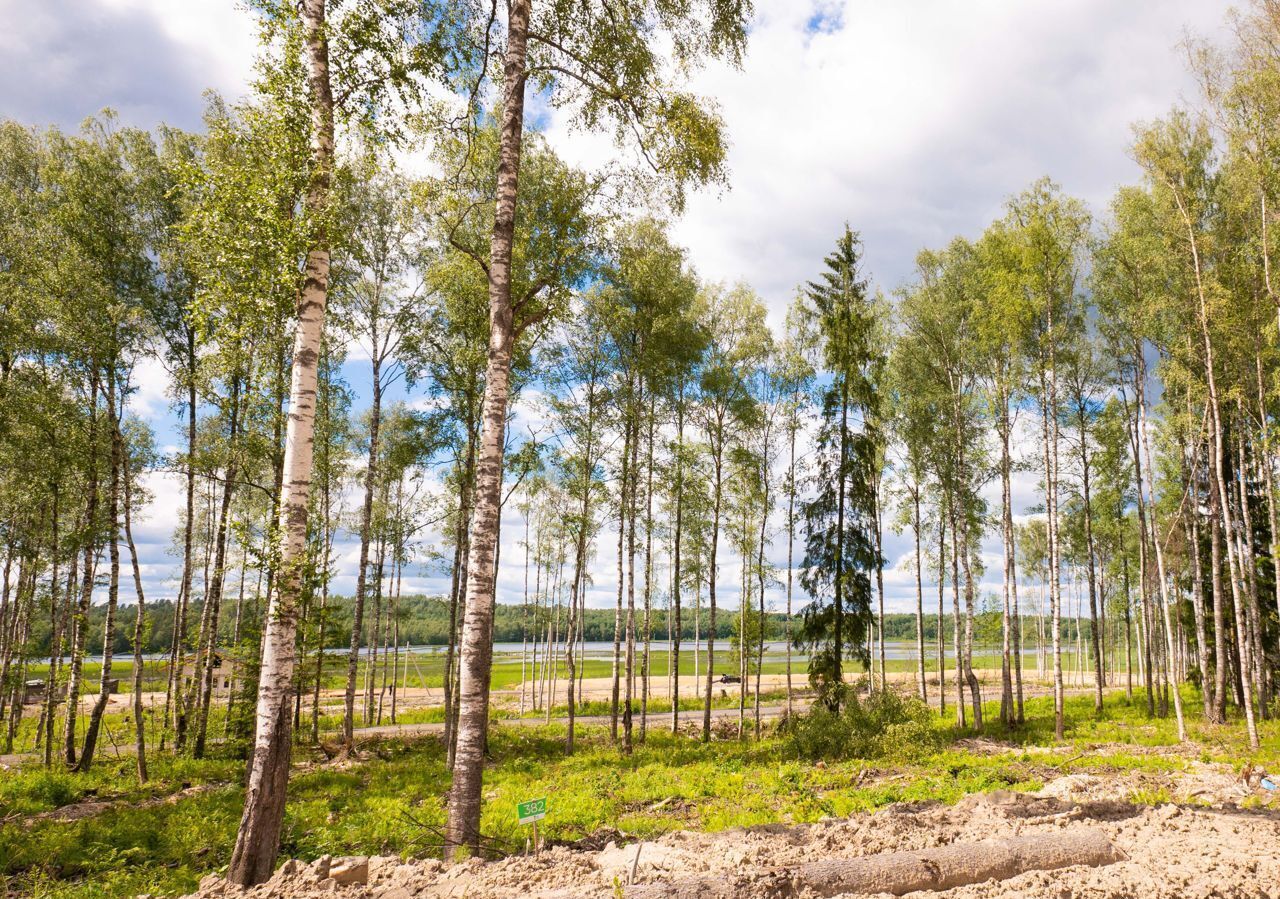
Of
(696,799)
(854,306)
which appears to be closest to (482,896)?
(696,799)

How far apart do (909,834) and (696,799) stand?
5621 mm

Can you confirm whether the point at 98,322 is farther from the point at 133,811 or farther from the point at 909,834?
the point at 909,834

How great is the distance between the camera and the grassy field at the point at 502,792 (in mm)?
7984

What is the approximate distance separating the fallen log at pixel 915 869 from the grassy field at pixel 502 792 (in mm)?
3337

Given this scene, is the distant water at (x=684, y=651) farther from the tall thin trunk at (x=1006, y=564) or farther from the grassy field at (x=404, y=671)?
the tall thin trunk at (x=1006, y=564)

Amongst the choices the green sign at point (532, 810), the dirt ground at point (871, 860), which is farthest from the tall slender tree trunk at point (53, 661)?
the green sign at point (532, 810)

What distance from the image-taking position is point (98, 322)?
44.9ft

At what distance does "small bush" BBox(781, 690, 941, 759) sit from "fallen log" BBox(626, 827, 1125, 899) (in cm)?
1021

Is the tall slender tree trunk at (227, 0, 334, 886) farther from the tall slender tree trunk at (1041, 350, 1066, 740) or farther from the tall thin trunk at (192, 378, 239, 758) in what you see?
the tall slender tree trunk at (1041, 350, 1066, 740)

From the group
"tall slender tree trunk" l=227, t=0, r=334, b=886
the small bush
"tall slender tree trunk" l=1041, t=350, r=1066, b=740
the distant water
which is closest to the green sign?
"tall slender tree trunk" l=227, t=0, r=334, b=886

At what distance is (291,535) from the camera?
617cm

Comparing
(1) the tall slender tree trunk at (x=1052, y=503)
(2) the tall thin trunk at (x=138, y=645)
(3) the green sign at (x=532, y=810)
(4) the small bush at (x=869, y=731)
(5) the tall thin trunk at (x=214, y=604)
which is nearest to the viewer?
(3) the green sign at (x=532, y=810)

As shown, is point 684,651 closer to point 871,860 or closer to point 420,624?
point 420,624

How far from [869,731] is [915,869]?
1196cm
